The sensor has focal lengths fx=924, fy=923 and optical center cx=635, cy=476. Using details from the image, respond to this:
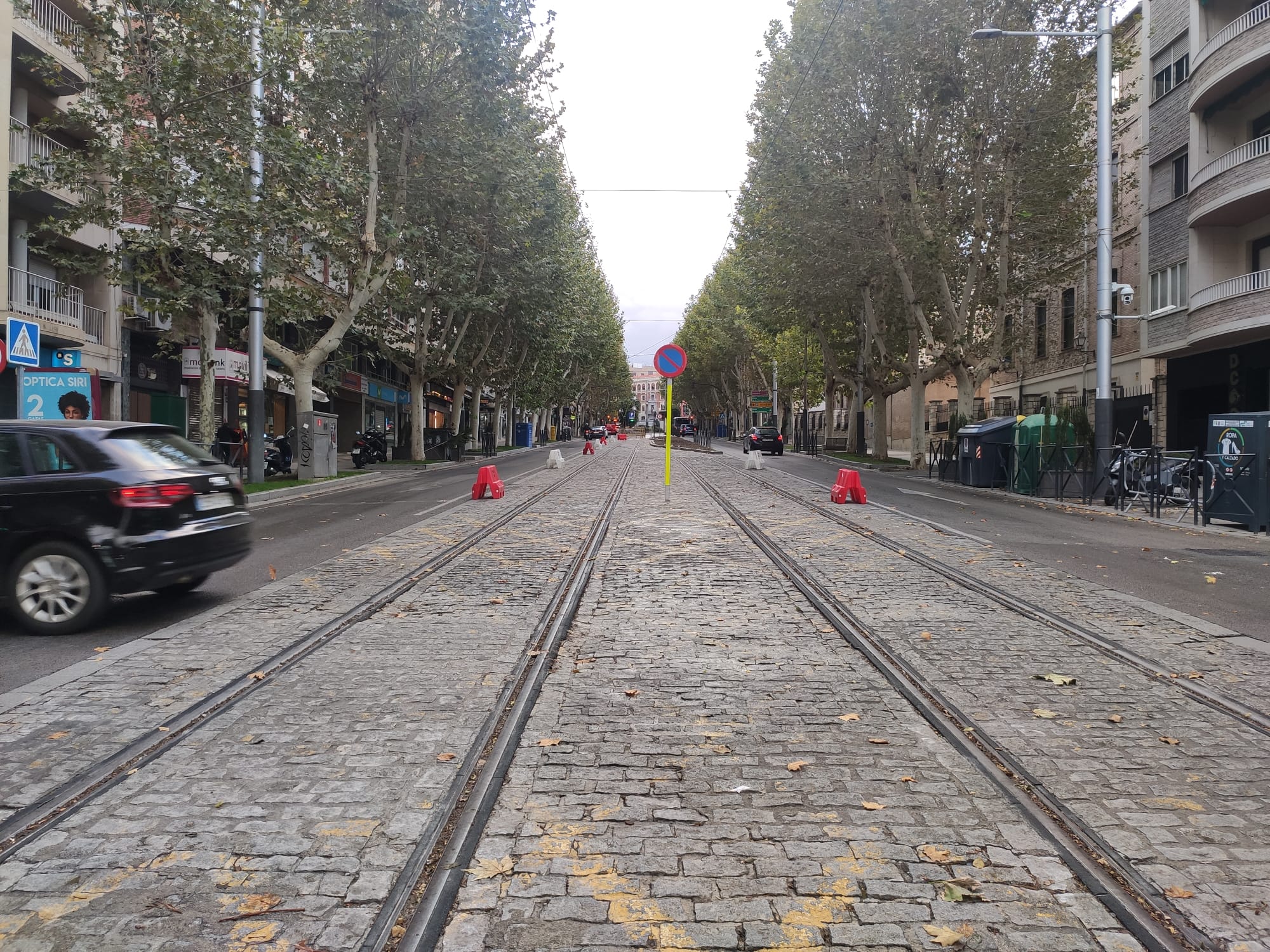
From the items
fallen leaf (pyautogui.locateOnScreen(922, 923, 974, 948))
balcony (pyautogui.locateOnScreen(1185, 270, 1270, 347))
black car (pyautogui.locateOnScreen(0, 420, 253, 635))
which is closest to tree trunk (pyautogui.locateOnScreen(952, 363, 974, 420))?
balcony (pyautogui.locateOnScreen(1185, 270, 1270, 347))

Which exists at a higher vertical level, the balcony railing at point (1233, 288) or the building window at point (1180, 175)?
the building window at point (1180, 175)

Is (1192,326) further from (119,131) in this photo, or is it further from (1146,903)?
(119,131)

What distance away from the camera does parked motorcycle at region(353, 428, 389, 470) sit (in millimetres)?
31109

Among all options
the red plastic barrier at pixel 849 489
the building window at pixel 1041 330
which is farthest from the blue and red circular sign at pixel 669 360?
the building window at pixel 1041 330

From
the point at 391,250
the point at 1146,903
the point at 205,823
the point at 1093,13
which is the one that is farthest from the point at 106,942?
the point at 1093,13

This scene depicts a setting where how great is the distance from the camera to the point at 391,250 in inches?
965

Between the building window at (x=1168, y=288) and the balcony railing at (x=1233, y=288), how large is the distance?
2.29m

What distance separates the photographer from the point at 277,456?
24781 mm

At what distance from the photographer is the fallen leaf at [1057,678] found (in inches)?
210

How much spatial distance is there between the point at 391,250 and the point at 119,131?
8074mm

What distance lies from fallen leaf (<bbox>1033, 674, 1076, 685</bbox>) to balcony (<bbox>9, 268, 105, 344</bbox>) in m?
20.9

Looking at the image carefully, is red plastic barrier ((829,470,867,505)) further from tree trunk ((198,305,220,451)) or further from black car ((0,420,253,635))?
tree trunk ((198,305,220,451))

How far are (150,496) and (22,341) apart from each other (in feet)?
26.8

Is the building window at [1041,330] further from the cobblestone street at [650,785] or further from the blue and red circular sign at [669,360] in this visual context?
the cobblestone street at [650,785]
